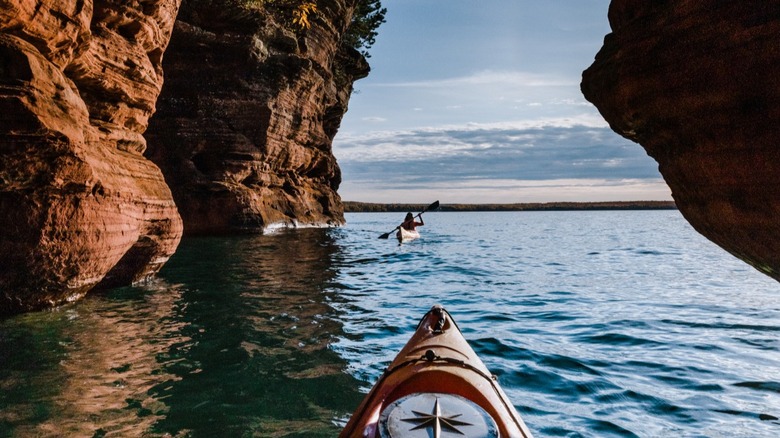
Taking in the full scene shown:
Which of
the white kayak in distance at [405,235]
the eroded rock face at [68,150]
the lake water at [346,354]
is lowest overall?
the lake water at [346,354]

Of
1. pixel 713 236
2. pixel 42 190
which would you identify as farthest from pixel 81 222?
pixel 713 236

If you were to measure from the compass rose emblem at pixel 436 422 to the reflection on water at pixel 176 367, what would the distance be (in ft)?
4.62

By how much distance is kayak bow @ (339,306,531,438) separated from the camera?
270cm

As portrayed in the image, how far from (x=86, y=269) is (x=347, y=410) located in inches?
198

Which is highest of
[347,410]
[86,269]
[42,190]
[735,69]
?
[735,69]

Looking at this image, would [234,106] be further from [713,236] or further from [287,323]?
[713,236]

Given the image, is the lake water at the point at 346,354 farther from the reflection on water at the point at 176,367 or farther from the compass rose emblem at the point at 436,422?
the compass rose emblem at the point at 436,422

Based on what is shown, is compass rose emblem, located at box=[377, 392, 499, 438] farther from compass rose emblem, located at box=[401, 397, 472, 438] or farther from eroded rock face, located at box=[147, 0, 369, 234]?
eroded rock face, located at box=[147, 0, 369, 234]

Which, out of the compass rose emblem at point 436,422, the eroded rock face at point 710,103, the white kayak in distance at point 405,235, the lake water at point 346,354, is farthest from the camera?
the white kayak in distance at point 405,235

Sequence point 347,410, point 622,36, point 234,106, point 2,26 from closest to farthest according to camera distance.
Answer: point 622,36 → point 347,410 → point 2,26 → point 234,106

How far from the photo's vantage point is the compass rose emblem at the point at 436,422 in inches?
104

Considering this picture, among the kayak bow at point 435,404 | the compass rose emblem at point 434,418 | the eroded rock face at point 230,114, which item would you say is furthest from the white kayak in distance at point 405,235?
the compass rose emblem at point 434,418

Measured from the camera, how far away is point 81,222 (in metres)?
6.73

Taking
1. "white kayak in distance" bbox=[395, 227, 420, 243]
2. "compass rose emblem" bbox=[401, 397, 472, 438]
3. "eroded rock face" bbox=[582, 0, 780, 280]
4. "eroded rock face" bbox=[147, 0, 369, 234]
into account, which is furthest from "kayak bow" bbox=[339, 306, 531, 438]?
"eroded rock face" bbox=[147, 0, 369, 234]
